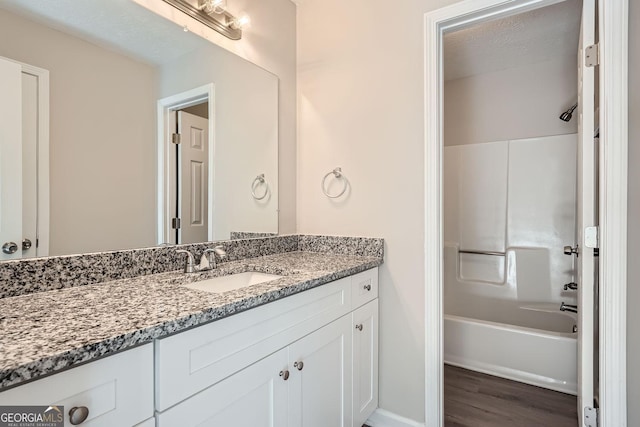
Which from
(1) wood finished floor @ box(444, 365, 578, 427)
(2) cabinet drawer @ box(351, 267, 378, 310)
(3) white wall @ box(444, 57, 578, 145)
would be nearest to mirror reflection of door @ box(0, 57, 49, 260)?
(2) cabinet drawer @ box(351, 267, 378, 310)

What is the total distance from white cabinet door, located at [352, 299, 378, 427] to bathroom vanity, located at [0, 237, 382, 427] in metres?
0.01

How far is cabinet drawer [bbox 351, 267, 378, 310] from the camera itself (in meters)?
1.53

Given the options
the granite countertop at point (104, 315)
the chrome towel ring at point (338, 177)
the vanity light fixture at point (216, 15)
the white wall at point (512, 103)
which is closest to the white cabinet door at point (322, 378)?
the granite countertop at point (104, 315)

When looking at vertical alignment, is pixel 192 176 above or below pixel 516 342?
above

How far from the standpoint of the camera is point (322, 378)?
1.30 meters

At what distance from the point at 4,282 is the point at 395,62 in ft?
5.85

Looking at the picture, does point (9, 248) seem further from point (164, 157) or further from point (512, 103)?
point (512, 103)

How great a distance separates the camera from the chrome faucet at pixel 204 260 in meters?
1.37

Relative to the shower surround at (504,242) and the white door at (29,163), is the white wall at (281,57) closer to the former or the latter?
the white door at (29,163)

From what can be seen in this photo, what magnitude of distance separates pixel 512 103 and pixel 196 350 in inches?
123

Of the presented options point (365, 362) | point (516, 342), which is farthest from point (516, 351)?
point (365, 362)
